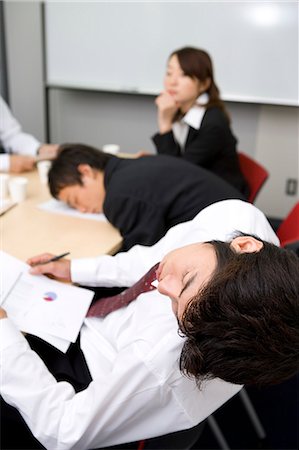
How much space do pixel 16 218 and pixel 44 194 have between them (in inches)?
11.4

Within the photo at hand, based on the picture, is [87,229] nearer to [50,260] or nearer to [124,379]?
[50,260]

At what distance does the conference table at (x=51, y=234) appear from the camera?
1422 mm

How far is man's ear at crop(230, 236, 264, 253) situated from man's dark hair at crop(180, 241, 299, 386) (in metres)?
0.04

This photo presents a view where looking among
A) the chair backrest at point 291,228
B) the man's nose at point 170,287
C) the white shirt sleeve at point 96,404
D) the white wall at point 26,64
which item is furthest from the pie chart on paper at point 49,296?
the white wall at point 26,64

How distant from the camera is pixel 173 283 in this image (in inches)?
31.9

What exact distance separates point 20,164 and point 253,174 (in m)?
1.19

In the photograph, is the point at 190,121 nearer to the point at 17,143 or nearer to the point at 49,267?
the point at 17,143

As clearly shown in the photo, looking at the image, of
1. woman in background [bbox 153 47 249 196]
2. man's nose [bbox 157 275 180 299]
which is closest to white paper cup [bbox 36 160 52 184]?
woman in background [bbox 153 47 249 196]

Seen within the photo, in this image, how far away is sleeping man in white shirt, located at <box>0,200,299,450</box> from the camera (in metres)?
0.70

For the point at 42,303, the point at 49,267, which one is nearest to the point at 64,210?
the point at 49,267

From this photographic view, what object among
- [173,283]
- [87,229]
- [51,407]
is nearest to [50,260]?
[87,229]

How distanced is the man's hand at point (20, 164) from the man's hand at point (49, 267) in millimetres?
924

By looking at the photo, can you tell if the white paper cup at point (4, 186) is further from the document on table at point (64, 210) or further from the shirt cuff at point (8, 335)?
the shirt cuff at point (8, 335)

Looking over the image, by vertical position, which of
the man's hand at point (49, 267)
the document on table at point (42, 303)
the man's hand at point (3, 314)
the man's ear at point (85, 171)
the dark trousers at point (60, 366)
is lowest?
the dark trousers at point (60, 366)
